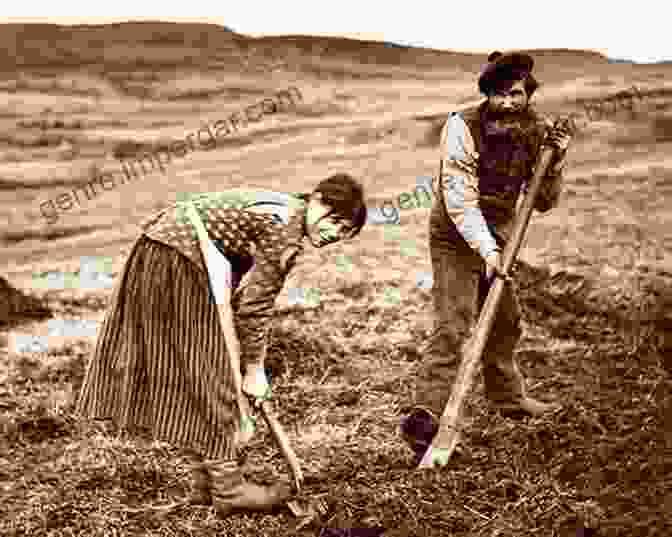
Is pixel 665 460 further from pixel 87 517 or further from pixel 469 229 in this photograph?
pixel 87 517

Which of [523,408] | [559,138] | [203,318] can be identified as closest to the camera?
[203,318]

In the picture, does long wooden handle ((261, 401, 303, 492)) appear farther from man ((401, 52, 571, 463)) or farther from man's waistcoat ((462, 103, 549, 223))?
man's waistcoat ((462, 103, 549, 223))

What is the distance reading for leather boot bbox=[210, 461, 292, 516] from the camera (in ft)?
10.3

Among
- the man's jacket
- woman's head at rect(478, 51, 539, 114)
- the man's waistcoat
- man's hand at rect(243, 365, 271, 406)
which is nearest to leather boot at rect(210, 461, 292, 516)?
man's hand at rect(243, 365, 271, 406)

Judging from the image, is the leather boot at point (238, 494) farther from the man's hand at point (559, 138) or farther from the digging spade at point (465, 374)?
the man's hand at point (559, 138)

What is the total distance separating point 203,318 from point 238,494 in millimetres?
699

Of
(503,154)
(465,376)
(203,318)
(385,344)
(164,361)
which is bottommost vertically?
Answer: (385,344)

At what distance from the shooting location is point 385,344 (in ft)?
18.6

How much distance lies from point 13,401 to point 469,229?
2.87m

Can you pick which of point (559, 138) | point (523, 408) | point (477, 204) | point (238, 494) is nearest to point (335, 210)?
point (477, 204)

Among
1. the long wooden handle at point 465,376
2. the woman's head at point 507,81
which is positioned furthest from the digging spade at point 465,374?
the woman's head at point 507,81

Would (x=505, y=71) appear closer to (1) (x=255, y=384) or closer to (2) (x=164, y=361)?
(1) (x=255, y=384)

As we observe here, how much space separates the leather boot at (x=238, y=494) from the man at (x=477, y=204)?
730 mm

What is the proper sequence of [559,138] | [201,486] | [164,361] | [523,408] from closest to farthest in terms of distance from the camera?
[164,361] → [201,486] → [559,138] → [523,408]
